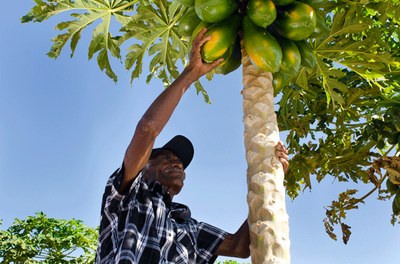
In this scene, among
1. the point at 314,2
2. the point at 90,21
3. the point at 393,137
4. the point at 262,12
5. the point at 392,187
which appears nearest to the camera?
the point at 262,12

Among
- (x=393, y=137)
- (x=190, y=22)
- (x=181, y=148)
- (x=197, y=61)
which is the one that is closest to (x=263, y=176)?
(x=197, y=61)

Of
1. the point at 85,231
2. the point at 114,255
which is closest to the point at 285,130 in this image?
the point at 114,255

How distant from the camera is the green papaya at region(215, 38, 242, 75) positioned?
244cm

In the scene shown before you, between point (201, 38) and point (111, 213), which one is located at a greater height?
point (201, 38)

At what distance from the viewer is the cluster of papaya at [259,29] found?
85.7 inches

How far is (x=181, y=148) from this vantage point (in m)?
3.03

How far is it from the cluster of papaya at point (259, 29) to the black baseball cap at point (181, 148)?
71cm

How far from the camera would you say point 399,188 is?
15.3ft

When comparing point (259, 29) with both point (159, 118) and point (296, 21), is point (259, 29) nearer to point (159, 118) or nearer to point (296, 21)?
point (296, 21)

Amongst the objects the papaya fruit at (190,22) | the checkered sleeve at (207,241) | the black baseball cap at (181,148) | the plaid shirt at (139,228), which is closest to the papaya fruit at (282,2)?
the papaya fruit at (190,22)

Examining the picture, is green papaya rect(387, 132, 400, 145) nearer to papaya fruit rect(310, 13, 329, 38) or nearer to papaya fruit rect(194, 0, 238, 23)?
papaya fruit rect(310, 13, 329, 38)

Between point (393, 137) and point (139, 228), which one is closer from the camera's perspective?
point (139, 228)

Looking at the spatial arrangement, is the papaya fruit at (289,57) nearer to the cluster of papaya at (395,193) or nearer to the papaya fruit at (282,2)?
the papaya fruit at (282,2)

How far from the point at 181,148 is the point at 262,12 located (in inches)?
43.9
